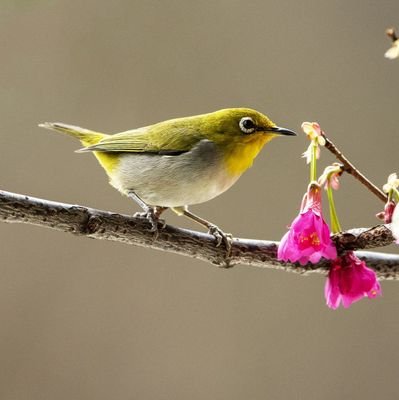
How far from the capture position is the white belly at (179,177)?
117cm

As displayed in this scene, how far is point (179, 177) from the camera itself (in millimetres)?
1174

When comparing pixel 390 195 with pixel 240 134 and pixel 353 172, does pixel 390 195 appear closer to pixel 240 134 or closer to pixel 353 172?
pixel 353 172

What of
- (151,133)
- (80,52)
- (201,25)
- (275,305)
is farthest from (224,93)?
(151,133)

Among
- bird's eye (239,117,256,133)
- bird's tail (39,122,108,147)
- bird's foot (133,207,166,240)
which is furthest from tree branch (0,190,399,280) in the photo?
bird's tail (39,122,108,147)

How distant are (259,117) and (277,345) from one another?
1.24 m

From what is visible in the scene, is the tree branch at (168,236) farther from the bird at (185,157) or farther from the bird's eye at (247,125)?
the bird's eye at (247,125)

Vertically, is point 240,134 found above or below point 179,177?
above

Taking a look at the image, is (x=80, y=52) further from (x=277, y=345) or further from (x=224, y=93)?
(x=277, y=345)

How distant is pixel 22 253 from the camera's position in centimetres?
213

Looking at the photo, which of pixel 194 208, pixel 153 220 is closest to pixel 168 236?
pixel 153 220

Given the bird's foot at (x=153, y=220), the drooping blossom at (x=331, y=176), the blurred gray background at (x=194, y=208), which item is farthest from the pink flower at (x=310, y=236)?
the blurred gray background at (x=194, y=208)

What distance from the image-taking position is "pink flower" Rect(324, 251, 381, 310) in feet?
2.81

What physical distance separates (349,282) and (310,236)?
0.10 m

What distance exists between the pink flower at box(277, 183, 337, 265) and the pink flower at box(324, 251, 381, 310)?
0.13 ft
